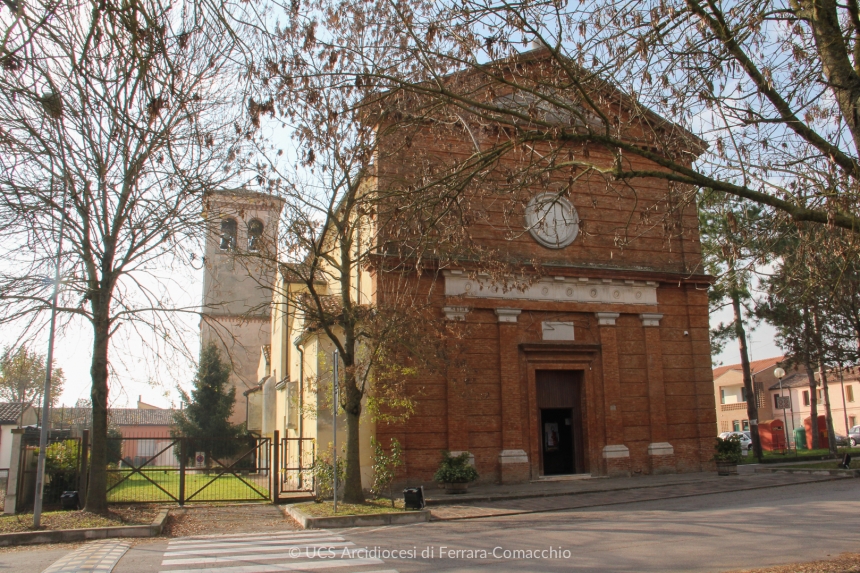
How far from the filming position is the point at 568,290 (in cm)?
2131

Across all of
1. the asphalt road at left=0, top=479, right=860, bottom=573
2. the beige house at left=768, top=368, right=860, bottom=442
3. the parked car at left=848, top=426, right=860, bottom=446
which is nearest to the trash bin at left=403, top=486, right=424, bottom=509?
the asphalt road at left=0, top=479, right=860, bottom=573

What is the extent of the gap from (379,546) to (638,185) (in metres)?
16.5

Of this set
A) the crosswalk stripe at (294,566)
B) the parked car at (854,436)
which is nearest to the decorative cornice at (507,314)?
the crosswalk stripe at (294,566)

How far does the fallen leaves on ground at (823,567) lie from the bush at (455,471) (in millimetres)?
10126

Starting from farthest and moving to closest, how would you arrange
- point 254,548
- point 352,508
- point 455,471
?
point 455,471 → point 352,508 → point 254,548

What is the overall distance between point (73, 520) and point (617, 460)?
1476 cm

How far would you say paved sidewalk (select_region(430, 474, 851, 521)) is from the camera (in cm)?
1494

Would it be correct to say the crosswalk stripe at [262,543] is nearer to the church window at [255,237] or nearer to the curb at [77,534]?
the curb at [77,534]

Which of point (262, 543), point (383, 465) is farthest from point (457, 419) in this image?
point (262, 543)

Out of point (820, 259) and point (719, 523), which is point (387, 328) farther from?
point (820, 259)

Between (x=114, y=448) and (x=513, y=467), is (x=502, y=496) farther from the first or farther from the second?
(x=114, y=448)

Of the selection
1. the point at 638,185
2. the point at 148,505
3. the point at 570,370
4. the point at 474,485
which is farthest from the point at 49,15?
the point at 638,185

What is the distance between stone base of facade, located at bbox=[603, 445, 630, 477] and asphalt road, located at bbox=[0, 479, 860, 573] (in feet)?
19.5

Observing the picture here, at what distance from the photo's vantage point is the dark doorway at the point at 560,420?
21.2m
